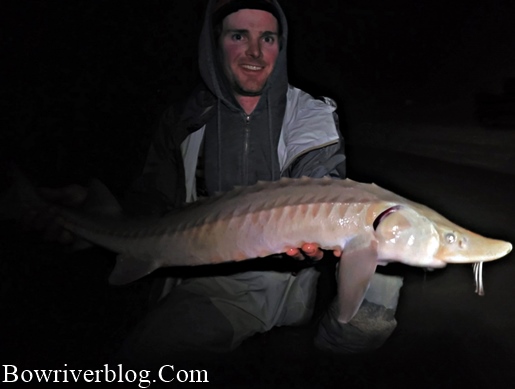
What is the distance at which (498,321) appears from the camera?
8.68ft

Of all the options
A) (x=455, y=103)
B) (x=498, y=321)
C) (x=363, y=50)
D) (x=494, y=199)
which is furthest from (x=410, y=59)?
(x=498, y=321)

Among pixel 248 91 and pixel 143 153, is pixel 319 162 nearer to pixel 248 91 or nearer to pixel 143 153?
pixel 248 91

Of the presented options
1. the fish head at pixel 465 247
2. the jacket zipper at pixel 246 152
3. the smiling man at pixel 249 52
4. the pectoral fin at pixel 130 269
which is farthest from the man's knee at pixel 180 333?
the fish head at pixel 465 247

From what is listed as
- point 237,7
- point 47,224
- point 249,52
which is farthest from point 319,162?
point 47,224

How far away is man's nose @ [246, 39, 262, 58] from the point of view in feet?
7.41

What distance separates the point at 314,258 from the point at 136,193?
104 centimetres

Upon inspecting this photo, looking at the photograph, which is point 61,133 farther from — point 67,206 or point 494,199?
point 494,199

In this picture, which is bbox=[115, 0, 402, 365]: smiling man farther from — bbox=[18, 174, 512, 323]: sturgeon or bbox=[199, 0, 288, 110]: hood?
bbox=[18, 174, 512, 323]: sturgeon

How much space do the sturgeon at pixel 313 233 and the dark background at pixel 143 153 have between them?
1049 millimetres

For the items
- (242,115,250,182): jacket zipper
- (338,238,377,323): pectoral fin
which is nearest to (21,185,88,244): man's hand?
(242,115,250,182): jacket zipper

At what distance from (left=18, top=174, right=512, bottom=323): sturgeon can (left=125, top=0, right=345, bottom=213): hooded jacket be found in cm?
48

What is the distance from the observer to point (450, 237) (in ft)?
4.27

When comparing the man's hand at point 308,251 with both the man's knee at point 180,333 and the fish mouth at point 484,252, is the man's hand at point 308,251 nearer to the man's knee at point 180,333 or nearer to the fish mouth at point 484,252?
the fish mouth at point 484,252

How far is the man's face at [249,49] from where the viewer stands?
7.44 feet
